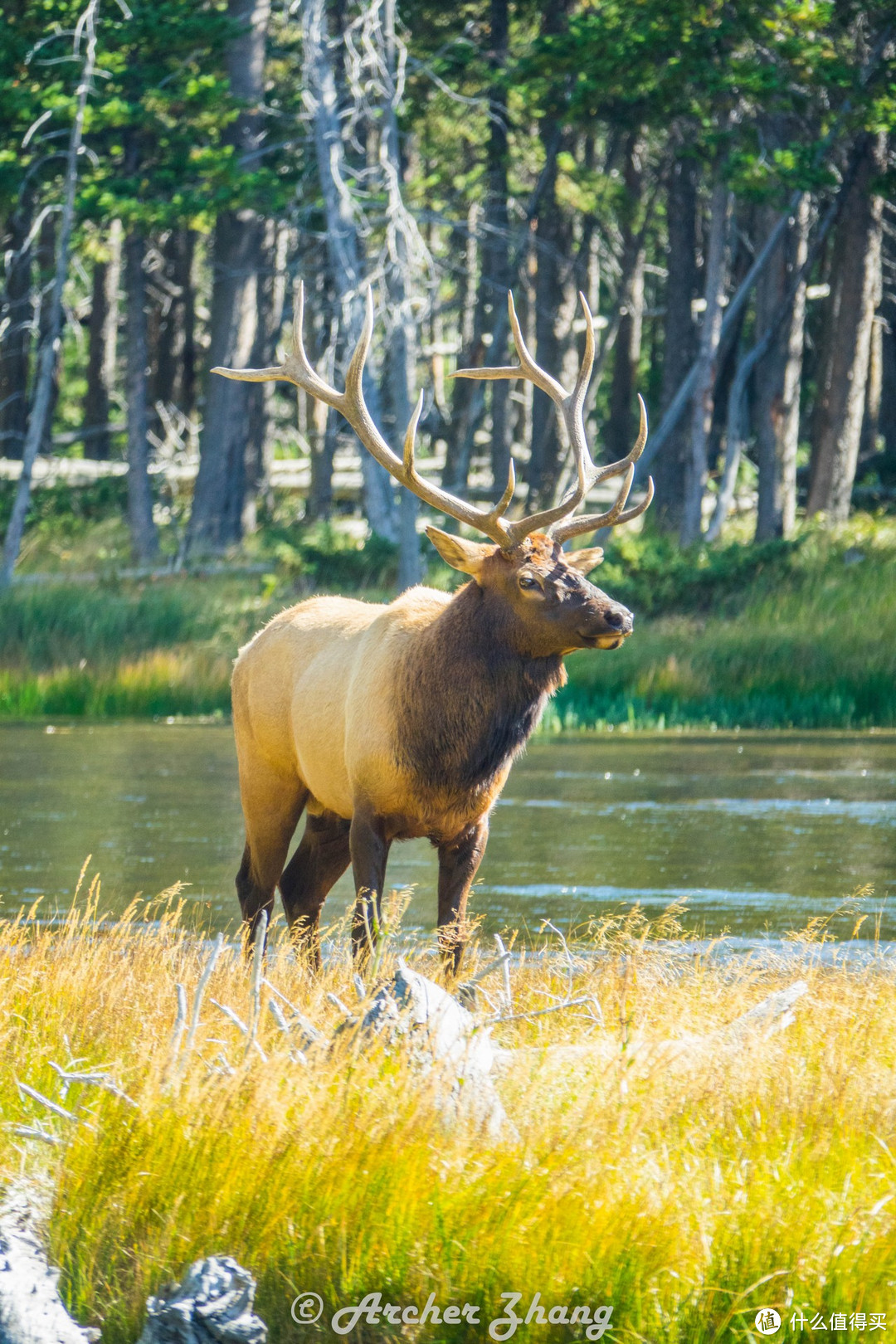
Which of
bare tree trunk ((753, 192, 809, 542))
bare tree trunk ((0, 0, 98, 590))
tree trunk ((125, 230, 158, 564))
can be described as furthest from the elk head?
tree trunk ((125, 230, 158, 564))

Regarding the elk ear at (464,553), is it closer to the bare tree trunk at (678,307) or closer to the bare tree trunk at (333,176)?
the bare tree trunk at (333,176)

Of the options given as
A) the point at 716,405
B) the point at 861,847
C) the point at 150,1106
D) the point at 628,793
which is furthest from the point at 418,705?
the point at 716,405

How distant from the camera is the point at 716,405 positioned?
114 feet

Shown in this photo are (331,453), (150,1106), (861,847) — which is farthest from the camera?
(331,453)

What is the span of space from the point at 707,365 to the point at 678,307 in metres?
5.12

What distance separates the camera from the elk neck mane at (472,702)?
6883 mm

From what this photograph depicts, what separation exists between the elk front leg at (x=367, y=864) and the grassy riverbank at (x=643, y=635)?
1105 cm

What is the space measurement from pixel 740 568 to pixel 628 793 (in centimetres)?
752

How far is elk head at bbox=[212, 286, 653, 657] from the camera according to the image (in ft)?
21.9

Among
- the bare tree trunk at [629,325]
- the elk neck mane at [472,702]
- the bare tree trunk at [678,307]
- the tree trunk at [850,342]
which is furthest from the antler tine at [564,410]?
the bare tree trunk at [629,325]

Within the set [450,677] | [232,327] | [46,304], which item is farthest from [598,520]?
[46,304]

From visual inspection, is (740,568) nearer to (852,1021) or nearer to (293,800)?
(293,800)

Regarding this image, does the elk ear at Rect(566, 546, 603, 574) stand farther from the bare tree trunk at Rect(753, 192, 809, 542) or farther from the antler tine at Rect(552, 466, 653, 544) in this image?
the bare tree trunk at Rect(753, 192, 809, 542)

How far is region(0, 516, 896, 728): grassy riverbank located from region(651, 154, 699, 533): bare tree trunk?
579cm
